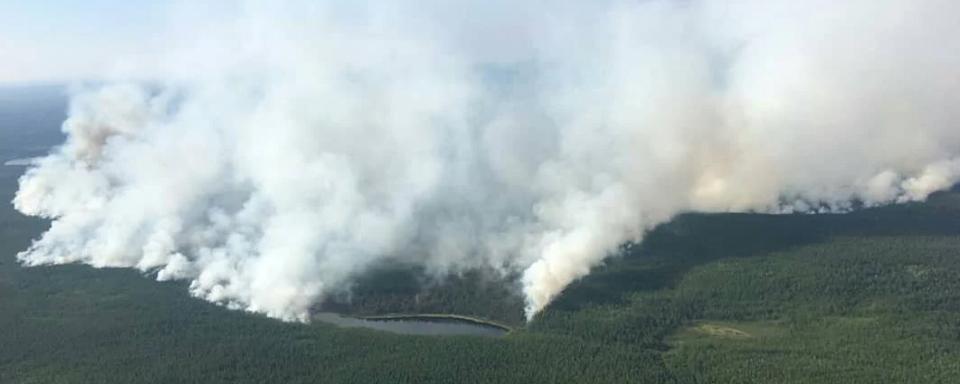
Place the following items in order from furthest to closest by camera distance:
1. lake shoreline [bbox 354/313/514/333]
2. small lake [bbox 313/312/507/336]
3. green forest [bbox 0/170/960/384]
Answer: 1. lake shoreline [bbox 354/313/514/333]
2. small lake [bbox 313/312/507/336]
3. green forest [bbox 0/170/960/384]

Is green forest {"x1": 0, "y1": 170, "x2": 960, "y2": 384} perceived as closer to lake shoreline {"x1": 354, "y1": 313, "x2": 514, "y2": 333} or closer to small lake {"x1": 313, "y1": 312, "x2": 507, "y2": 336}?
lake shoreline {"x1": 354, "y1": 313, "x2": 514, "y2": 333}

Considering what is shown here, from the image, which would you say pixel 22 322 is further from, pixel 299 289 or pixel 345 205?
pixel 345 205

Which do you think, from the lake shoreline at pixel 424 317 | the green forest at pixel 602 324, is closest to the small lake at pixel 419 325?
the lake shoreline at pixel 424 317

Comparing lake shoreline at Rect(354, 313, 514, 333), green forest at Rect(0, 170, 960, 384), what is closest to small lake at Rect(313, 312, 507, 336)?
lake shoreline at Rect(354, 313, 514, 333)

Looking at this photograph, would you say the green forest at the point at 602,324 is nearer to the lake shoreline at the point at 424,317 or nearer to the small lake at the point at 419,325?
the lake shoreline at the point at 424,317

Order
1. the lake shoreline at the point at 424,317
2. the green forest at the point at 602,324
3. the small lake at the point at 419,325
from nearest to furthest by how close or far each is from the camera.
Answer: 1. the green forest at the point at 602,324
2. the small lake at the point at 419,325
3. the lake shoreline at the point at 424,317

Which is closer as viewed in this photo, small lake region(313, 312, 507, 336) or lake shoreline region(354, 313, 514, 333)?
small lake region(313, 312, 507, 336)

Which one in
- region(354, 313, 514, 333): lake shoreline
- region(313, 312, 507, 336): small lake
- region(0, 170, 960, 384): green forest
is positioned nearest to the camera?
region(0, 170, 960, 384): green forest
